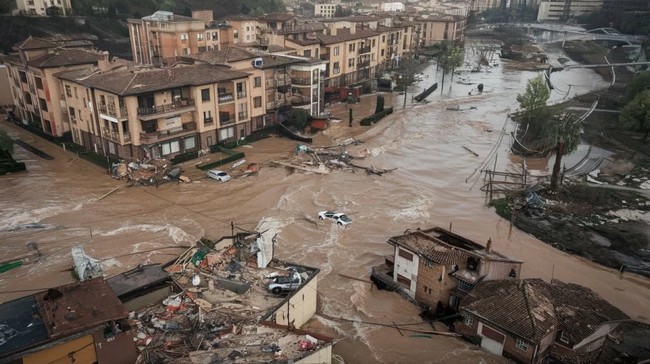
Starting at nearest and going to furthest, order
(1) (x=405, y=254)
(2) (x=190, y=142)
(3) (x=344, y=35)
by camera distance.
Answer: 1. (1) (x=405, y=254)
2. (2) (x=190, y=142)
3. (3) (x=344, y=35)

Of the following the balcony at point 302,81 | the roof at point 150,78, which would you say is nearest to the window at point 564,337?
the roof at point 150,78

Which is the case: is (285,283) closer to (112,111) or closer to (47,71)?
(112,111)

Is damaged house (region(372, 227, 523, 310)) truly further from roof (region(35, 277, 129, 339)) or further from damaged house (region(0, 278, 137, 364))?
roof (region(35, 277, 129, 339))

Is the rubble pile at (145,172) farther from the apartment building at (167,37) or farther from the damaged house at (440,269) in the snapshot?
the apartment building at (167,37)

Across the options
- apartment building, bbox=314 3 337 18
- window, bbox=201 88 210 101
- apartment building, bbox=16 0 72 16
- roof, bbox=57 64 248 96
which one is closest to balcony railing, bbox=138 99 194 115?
window, bbox=201 88 210 101

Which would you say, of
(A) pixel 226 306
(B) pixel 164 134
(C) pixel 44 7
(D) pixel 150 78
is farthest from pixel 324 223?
(C) pixel 44 7

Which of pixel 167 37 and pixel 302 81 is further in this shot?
pixel 167 37
